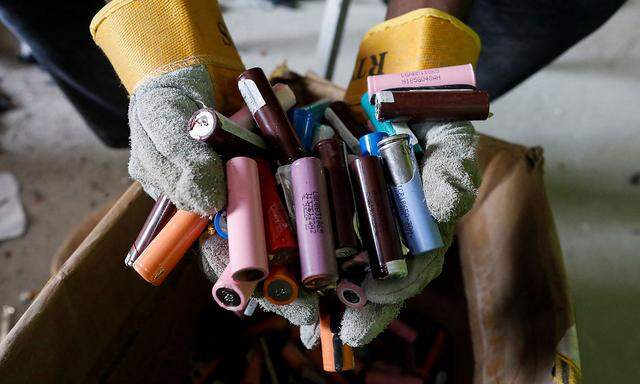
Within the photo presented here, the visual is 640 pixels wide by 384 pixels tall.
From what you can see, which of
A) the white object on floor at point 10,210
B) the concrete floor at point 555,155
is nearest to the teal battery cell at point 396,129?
the concrete floor at point 555,155

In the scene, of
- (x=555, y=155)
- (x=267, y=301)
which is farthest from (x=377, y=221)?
(x=555, y=155)

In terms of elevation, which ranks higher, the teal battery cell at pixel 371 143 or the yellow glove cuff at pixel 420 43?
the yellow glove cuff at pixel 420 43

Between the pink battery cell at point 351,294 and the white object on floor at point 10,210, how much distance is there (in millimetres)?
1077

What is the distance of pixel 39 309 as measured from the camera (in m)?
0.57

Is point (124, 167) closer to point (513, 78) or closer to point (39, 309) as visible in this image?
point (39, 309)

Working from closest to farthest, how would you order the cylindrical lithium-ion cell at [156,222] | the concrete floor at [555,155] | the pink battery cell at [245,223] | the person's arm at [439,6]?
the pink battery cell at [245,223] → the cylindrical lithium-ion cell at [156,222] → the person's arm at [439,6] → the concrete floor at [555,155]

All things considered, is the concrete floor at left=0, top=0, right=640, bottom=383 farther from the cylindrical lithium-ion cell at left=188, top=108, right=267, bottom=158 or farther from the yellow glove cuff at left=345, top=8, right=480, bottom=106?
the cylindrical lithium-ion cell at left=188, top=108, right=267, bottom=158

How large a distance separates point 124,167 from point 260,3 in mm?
812

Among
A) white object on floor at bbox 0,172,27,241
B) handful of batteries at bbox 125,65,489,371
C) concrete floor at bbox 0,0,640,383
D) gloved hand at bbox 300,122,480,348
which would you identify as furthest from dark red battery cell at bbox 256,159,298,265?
white object on floor at bbox 0,172,27,241

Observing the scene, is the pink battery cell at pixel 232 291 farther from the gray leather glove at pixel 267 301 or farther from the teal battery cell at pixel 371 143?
the teal battery cell at pixel 371 143

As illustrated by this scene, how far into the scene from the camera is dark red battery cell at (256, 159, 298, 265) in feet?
1.55

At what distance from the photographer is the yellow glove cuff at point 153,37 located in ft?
1.84

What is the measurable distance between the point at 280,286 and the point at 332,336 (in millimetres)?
138

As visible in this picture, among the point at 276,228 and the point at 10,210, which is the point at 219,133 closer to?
the point at 276,228
